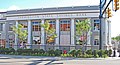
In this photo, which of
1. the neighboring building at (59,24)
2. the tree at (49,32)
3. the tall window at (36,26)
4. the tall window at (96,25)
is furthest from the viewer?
the tall window at (36,26)

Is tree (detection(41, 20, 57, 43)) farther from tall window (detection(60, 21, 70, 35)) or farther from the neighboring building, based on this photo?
tall window (detection(60, 21, 70, 35))

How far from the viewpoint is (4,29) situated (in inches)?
2176

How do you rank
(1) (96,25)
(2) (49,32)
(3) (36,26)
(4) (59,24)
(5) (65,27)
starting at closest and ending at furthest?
1. (2) (49,32)
2. (1) (96,25)
3. (5) (65,27)
4. (4) (59,24)
5. (3) (36,26)

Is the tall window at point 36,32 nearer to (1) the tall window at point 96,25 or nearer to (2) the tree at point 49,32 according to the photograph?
(2) the tree at point 49,32

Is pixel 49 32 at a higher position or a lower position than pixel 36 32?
lower

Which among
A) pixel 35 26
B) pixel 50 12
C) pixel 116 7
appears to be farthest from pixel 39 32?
pixel 116 7

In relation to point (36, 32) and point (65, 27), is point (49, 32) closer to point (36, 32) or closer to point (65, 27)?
point (65, 27)

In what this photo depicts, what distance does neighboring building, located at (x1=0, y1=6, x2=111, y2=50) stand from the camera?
44.8m

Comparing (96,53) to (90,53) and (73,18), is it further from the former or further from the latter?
(73,18)

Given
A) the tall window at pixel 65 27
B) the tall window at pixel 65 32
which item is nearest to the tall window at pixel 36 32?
the tall window at pixel 65 32

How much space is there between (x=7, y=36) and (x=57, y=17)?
13989 millimetres

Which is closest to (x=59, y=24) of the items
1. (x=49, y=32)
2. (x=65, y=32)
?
(x=65, y=32)

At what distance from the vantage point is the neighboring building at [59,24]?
1763 inches

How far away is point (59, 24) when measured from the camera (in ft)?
156
